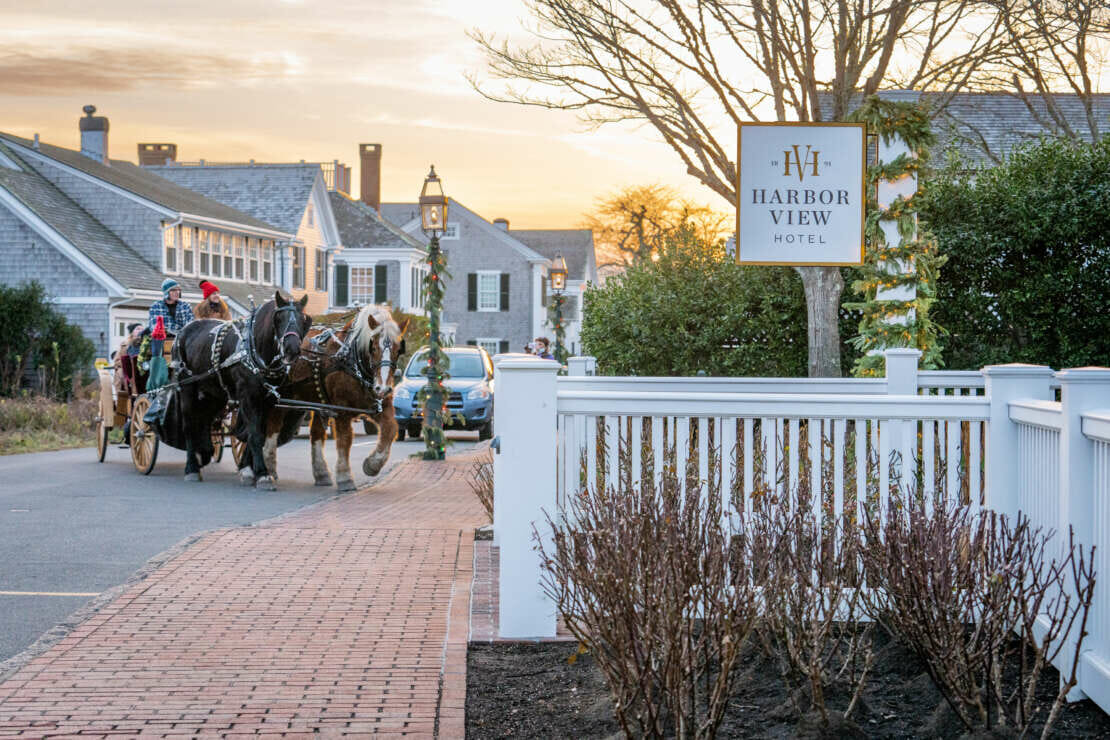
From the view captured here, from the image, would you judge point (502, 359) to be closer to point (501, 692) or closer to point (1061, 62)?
point (501, 692)

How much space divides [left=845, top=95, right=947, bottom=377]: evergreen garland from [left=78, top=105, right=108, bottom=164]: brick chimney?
133ft

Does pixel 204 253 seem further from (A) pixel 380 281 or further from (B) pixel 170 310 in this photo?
(B) pixel 170 310

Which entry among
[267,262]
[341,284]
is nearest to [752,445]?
[267,262]

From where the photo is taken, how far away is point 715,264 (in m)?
18.5

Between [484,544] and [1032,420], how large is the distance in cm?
513

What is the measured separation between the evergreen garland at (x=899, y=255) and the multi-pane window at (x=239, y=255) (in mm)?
36741

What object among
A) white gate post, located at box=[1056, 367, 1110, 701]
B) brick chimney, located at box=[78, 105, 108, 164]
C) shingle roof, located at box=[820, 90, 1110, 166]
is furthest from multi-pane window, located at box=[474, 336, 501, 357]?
white gate post, located at box=[1056, 367, 1110, 701]

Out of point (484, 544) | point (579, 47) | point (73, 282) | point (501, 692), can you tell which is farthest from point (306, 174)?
point (501, 692)

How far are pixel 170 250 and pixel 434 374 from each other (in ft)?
78.9

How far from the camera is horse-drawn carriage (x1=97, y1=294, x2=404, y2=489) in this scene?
49.3 ft

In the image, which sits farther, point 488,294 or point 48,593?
point 488,294

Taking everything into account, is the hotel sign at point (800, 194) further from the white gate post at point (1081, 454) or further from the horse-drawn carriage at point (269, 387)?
the horse-drawn carriage at point (269, 387)

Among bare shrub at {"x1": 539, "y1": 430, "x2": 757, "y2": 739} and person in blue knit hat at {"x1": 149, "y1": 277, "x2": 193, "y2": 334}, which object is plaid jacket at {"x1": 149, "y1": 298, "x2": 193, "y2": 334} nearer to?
person in blue knit hat at {"x1": 149, "y1": 277, "x2": 193, "y2": 334}

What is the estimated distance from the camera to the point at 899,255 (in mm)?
12141
